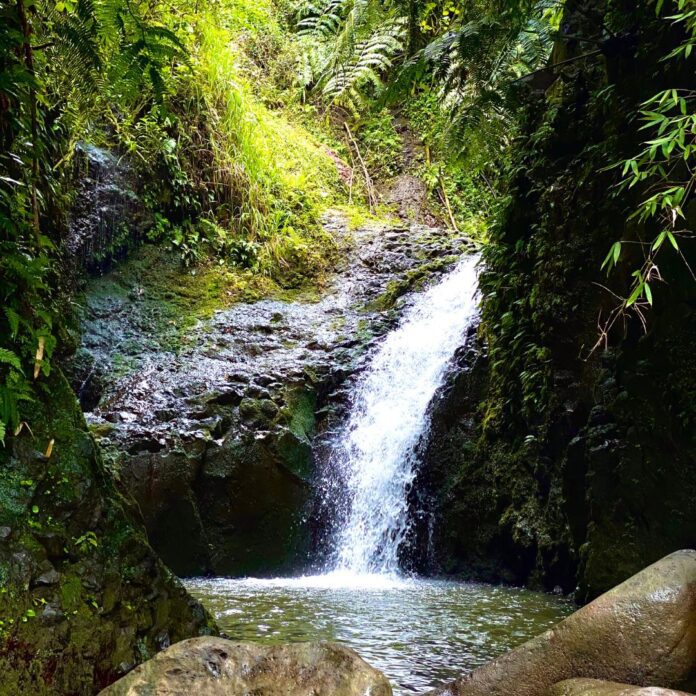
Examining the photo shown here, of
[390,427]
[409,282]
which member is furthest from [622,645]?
[409,282]

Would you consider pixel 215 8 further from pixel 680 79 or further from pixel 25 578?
pixel 25 578

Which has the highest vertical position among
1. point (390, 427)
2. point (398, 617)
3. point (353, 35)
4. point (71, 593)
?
point (353, 35)

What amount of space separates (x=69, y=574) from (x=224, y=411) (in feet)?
14.9

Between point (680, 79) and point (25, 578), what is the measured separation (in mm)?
4645

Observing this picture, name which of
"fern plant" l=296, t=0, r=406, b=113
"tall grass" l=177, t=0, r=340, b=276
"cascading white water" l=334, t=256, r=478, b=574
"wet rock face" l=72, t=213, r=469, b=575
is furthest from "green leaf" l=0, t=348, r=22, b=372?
"tall grass" l=177, t=0, r=340, b=276

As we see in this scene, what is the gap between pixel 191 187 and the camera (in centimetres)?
970

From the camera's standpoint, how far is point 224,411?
7.36m

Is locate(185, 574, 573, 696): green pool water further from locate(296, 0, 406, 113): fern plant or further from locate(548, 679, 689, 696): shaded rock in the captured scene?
locate(296, 0, 406, 113): fern plant

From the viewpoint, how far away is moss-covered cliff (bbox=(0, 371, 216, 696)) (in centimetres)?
261

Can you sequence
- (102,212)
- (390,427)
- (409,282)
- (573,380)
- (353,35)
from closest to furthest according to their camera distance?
(353,35) < (573,380) < (390,427) < (102,212) < (409,282)

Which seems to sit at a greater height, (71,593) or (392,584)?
(71,593)

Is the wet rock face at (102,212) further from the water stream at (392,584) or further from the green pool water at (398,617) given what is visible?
the green pool water at (398,617)

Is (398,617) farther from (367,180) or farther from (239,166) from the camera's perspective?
(367,180)

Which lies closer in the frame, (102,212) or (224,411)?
(224,411)
